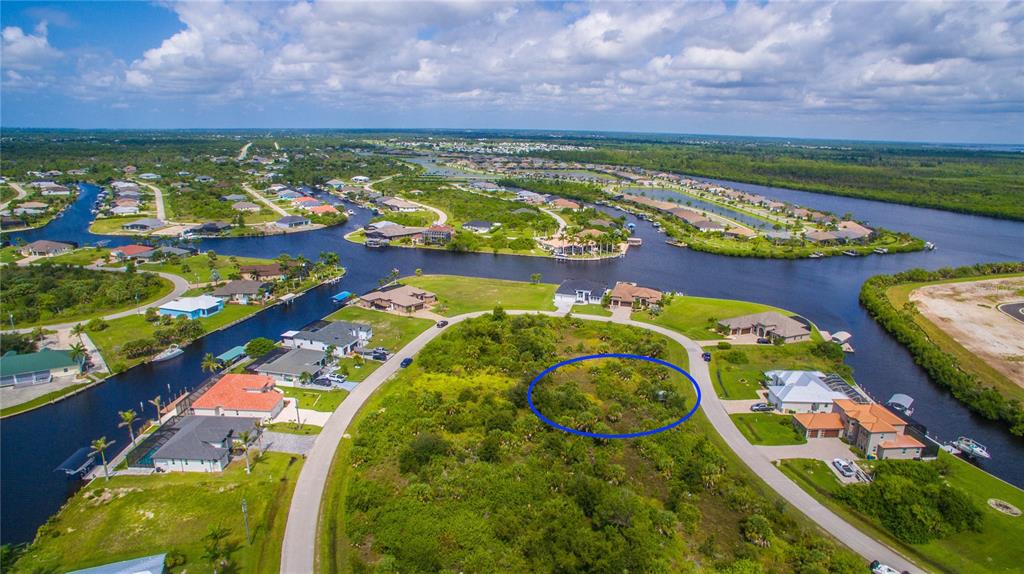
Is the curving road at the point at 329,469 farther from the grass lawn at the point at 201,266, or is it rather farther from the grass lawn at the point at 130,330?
the grass lawn at the point at 201,266

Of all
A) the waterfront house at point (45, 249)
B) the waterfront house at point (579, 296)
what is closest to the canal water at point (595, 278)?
the waterfront house at point (45, 249)

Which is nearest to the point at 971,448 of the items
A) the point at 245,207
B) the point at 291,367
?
the point at 291,367

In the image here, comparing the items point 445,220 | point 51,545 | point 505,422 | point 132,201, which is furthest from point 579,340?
point 132,201

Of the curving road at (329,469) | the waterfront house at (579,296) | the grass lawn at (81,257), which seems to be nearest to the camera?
the curving road at (329,469)

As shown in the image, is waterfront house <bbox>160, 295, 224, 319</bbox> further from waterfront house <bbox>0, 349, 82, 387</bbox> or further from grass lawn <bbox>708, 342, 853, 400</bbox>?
grass lawn <bbox>708, 342, 853, 400</bbox>

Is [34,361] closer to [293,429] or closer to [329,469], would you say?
[293,429]

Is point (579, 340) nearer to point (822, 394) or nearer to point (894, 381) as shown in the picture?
point (822, 394)
